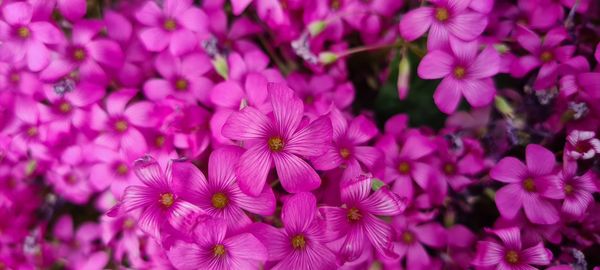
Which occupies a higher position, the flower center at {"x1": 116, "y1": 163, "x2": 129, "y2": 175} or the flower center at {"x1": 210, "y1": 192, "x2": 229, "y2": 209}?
the flower center at {"x1": 210, "y1": 192, "x2": 229, "y2": 209}

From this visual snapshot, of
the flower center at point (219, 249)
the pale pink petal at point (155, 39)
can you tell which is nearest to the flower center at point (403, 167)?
the flower center at point (219, 249)

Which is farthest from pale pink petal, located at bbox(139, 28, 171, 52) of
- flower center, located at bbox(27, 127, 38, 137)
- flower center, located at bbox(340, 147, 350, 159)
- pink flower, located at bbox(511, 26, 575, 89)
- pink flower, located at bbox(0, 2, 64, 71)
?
pink flower, located at bbox(511, 26, 575, 89)

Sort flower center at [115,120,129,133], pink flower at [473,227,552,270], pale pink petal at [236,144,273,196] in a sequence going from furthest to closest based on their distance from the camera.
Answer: flower center at [115,120,129,133] < pink flower at [473,227,552,270] < pale pink petal at [236,144,273,196]

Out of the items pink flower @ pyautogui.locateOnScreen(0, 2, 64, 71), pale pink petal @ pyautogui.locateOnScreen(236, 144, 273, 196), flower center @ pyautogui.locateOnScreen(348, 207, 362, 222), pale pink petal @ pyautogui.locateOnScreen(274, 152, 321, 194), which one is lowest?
flower center @ pyautogui.locateOnScreen(348, 207, 362, 222)

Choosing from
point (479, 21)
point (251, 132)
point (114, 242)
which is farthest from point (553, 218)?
point (114, 242)

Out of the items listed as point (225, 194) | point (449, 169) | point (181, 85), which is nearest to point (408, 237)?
point (449, 169)

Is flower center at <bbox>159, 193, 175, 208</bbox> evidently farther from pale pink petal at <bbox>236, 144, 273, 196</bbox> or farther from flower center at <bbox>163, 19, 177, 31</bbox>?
flower center at <bbox>163, 19, 177, 31</bbox>
